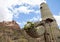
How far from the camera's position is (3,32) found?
2155cm

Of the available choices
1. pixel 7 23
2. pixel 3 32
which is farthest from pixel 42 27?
pixel 3 32

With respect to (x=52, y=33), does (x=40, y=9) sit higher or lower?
higher

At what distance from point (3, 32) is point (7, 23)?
3.21 m

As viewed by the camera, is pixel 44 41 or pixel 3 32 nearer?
pixel 3 32

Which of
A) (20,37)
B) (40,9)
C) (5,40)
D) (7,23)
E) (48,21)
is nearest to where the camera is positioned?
(5,40)

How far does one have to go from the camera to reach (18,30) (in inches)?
935

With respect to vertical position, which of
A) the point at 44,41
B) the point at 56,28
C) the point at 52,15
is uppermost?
the point at 52,15

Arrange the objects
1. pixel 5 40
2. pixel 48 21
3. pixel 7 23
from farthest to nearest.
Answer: pixel 48 21, pixel 7 23, pixel 5 40

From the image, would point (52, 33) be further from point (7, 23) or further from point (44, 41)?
point (7, 23)

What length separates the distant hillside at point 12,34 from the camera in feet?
70.1

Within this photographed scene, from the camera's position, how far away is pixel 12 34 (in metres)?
22.3

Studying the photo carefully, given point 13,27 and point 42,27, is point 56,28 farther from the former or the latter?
point 13,27

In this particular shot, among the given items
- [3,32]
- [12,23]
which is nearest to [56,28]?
[12,23]

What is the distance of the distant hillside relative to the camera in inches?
842
